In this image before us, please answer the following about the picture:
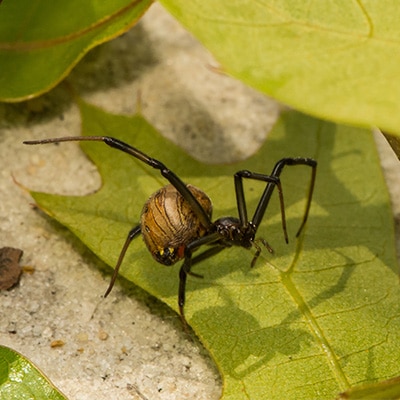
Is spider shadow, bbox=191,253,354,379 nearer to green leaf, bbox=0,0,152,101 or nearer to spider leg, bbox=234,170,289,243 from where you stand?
spider leg, bbox=234,170,289,243

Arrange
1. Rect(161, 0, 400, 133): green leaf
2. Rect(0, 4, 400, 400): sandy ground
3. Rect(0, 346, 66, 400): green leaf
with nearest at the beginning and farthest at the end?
Rect(161, 0, 400, 133): green leaf
Rect(0, 346, 66, 400): green leaf
Rect(0, 4, 400, 400): sandy ground

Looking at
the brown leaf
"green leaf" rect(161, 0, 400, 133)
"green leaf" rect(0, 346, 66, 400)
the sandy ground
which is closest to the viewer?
"green leaf" rect(161, 0, 400, 133)

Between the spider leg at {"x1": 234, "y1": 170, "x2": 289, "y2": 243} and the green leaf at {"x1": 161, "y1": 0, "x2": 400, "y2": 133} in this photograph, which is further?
the spider leg at {"x1": 234, "y1": 170, "x2": 289, "y2": 243}

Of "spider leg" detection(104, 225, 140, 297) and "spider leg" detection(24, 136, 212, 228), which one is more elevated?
"spider leg" detection(24, 136, 212, 228)

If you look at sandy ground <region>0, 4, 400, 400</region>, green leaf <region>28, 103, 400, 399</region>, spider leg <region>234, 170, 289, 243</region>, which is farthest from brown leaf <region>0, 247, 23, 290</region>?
spider leg <region>234, 170, 289, 243</region>

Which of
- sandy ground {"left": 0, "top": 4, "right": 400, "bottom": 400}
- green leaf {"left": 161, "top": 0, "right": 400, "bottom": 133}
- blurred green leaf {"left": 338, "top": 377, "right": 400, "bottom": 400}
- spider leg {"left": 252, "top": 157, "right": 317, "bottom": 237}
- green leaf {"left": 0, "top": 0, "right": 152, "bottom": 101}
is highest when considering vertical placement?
green leaf {"left": 161, "top": 0, "right": 400, "bottom": 133}

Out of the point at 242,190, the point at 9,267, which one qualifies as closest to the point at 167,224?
the point at 242,190
